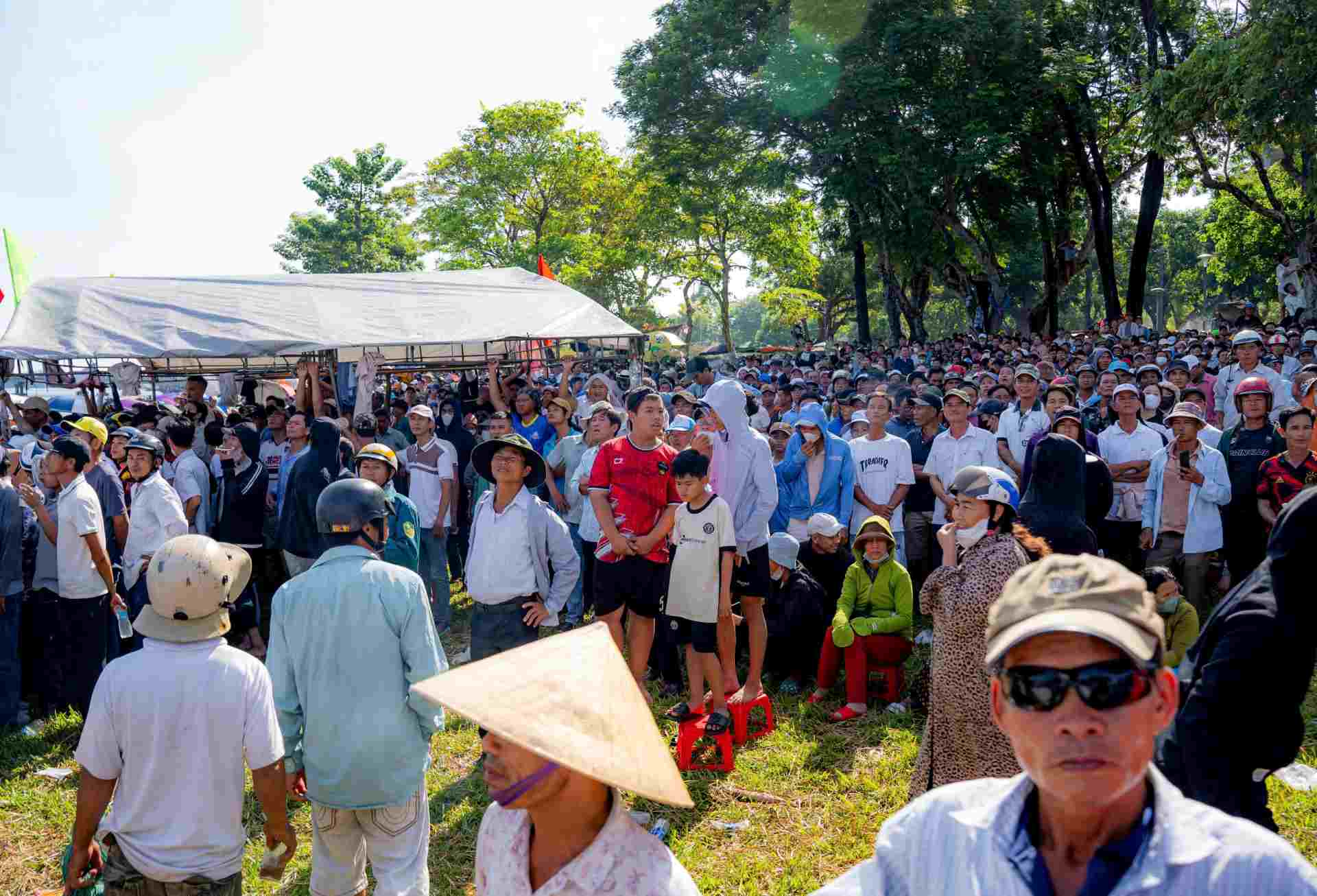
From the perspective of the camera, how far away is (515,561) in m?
4.79

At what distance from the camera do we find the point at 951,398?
7223 millimetres

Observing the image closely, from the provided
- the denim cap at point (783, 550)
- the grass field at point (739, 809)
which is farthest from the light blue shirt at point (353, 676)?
the denim cap at point (783, 550)

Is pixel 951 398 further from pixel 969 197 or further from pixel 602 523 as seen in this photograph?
pixel 969 197

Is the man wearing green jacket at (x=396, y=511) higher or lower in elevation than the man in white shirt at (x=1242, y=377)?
lower

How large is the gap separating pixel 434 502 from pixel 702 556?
11.0ft

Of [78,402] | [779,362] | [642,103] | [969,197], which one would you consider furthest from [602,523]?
[969,197]

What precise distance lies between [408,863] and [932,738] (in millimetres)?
1890

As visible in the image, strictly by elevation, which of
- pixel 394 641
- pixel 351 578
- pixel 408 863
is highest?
pixel 351 578

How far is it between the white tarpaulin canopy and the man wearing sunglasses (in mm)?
8698

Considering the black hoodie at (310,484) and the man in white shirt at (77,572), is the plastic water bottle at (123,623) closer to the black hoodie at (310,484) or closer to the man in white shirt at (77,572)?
the man in white shirt at (77,572)

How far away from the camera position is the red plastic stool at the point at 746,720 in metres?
5.53

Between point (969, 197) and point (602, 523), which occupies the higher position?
point (969, 197)

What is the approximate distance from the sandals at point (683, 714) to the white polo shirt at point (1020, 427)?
3.62 m

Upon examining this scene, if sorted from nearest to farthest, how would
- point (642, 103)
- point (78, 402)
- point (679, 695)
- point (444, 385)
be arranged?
point (679, 695) → point (78, 402) → point (444, 385) → point (642, 103)
